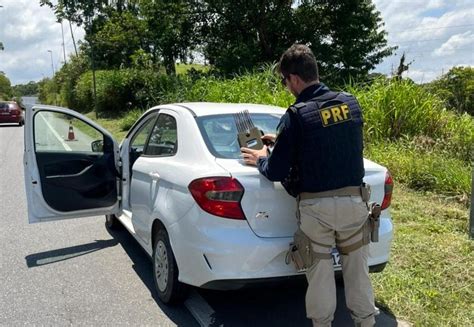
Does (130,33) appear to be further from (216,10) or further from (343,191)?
(343,191)

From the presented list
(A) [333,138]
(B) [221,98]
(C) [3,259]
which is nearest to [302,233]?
(A) [333,138]

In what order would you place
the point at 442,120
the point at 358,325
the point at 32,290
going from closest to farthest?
1. the point at 358,325
2. the point at 32,290
3. the point at 442,120

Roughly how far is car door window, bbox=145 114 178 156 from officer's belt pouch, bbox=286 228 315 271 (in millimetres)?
1404

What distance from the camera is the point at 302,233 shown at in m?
3.03

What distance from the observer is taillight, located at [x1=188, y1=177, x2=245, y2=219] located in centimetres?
318

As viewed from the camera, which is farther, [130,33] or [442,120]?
[130,33]

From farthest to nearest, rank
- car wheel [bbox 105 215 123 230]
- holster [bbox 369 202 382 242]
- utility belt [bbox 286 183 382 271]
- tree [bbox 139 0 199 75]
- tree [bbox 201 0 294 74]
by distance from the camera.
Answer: tree [bbox 139 0 199 75]
tree [bbox 201 0 294 74]
car wheel [bbox 105 215 123 230]
holster [bbox 369 202 382 242]
utility belt [bbox 286 183 382 271]

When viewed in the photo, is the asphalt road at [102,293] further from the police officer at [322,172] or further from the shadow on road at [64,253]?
the police officer at [322,172]

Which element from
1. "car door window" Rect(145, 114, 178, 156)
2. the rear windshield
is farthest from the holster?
"car door window" Rect(145, 114, 178, 156)

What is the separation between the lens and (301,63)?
9.48 feet

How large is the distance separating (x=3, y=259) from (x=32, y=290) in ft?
3.29

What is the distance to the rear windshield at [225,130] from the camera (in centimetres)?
364

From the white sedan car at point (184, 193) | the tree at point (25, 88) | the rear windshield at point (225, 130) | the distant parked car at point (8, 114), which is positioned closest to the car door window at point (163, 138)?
the white sedan car at point (184, 193)

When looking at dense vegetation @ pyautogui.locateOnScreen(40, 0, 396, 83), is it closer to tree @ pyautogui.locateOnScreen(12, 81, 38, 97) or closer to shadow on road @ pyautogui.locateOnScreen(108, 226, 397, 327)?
shadow on road @ pyautogui.locateOnScreen(108, 226, 397, 327)
